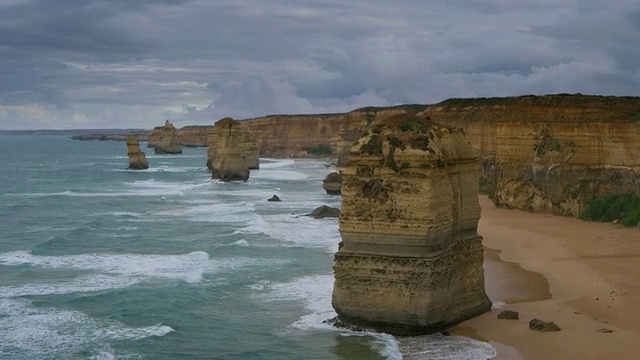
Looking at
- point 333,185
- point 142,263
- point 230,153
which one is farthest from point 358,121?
point 142,263

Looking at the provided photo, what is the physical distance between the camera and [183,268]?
1126 inches

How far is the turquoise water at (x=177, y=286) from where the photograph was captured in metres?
18.6

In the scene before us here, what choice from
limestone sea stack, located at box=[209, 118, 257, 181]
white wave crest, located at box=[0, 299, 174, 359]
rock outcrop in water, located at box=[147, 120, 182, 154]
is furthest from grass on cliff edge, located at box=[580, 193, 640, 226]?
rock outcrop in water, located at box=[147, 120, 182, 154]

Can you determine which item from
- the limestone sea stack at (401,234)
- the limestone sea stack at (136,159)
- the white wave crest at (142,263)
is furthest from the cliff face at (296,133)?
the limestone sea stack at (401,234)

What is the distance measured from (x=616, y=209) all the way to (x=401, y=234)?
69.1 ft

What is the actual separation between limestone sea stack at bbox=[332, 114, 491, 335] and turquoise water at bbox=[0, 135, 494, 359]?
700mm

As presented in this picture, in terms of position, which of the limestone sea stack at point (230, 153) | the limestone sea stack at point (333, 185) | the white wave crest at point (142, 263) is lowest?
the white wave crest at point (142, 263)

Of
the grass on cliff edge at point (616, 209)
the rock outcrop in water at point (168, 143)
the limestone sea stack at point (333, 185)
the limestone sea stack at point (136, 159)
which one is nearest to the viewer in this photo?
the grass on cliff edge at point (616, 209)

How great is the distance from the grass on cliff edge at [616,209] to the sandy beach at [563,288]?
0.65 m

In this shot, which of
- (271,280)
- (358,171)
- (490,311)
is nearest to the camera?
(358,171)

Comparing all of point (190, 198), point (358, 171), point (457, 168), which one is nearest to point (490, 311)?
point (457, 168)

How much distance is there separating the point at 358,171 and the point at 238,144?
178ft

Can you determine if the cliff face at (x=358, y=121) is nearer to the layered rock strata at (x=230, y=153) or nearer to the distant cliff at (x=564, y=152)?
the layered rock strata at (x=230, y=153)

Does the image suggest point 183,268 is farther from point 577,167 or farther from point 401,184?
point 577,167
